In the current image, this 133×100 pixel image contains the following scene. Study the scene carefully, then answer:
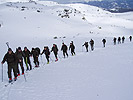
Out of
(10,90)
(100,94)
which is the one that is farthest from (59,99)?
(10,90)

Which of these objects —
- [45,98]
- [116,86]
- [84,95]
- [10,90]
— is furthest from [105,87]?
[10,90]

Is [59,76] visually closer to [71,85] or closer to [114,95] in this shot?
[71,85]

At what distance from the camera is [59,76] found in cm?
847

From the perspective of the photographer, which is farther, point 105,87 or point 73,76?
point 73,76

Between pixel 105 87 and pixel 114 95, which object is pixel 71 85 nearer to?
pixel 105 87

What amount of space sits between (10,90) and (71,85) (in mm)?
2865

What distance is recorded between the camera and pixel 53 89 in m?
6.68

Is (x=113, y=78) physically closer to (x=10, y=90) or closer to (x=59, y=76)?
(x=59, y=76)

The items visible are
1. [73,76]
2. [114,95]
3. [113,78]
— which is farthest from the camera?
[73,76]

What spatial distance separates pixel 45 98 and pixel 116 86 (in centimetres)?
315

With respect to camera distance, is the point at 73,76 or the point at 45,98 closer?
the point at 45,98

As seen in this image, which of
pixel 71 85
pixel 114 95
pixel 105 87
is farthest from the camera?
pixel 71 85

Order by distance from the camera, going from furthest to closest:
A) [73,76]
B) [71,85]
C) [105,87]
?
[73,76] → [71,85] → [105,87]

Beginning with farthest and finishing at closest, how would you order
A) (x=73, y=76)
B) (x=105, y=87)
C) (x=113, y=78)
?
(x=73, y=76)
(x=113, y=78)
(x=105, y=87)
